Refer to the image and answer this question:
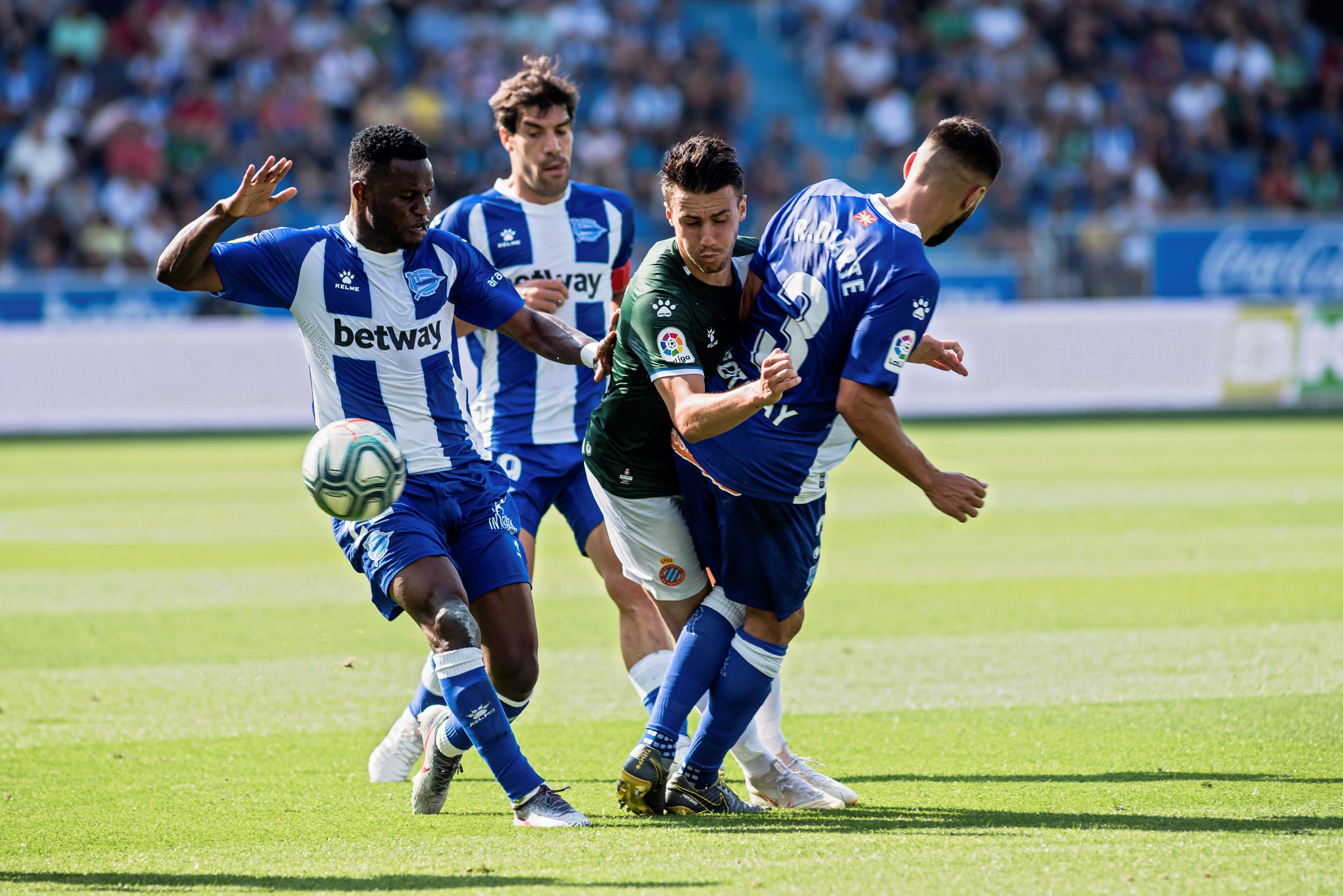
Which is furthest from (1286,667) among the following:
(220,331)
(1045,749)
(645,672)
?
(220,331)

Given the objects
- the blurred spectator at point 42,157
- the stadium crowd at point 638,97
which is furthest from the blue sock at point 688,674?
the blurred spectator at point 42,157

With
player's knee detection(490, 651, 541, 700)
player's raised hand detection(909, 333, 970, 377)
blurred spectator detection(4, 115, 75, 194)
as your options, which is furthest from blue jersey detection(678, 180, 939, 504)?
blurred spectator detection(4, 115, 75, 194)

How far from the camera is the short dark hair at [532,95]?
5926 millimetres

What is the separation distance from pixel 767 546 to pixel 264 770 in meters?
2.10

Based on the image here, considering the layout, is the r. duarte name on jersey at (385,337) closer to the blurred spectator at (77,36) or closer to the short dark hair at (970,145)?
the short dark hair at (970,145)

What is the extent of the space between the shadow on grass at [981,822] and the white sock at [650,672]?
0.89m

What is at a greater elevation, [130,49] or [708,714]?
[130,49]

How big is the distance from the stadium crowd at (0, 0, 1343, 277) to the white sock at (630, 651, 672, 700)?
14820 millimetres

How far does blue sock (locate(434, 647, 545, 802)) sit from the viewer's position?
4312 millimetres

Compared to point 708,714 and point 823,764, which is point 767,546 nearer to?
point 708,714

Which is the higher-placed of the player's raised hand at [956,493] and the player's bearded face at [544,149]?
the player's bearded face at [544,149]

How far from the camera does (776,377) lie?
381 cm

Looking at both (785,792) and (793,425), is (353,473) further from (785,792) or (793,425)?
(785,792)

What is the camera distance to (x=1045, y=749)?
5199mm
